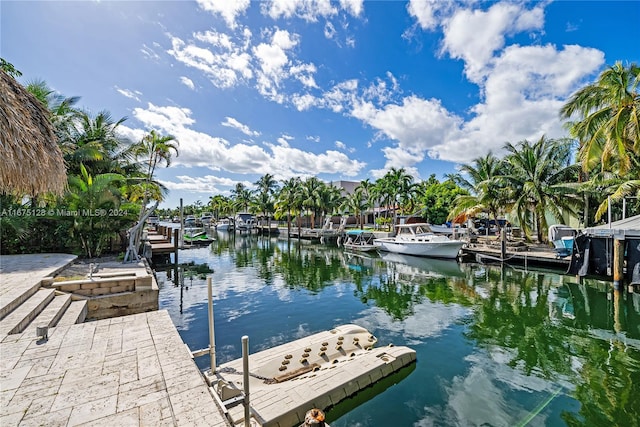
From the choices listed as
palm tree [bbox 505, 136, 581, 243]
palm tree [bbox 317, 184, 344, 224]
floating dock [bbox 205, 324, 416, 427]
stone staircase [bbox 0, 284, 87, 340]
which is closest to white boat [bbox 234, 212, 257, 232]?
palm tree [bbox 317, 184, 344, 224]

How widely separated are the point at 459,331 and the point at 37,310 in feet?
34.8

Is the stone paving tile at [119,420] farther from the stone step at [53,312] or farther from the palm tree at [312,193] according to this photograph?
the palm tree at [312,193]

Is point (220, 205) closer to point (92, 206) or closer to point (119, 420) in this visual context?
point (92, 206)

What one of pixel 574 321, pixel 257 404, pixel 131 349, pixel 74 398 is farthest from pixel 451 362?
pixel 74 398

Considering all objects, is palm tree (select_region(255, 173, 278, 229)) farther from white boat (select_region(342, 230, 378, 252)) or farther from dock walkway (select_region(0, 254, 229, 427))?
dock walkway (select_region(0, 254, 229, 427))

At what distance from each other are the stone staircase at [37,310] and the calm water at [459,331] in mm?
2758

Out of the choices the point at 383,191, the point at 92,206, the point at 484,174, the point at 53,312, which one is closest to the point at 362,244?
the point at 383,191

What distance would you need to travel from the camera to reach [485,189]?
A: 72.8 ft

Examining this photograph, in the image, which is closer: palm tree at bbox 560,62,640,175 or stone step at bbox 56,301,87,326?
stone step at bbox 56,301,87,326

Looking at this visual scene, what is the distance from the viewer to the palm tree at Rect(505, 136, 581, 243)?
20.4m

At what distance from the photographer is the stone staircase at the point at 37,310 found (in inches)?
215

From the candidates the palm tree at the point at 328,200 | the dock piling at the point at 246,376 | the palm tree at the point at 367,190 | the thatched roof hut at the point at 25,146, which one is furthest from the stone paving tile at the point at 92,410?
the palm tree at the point at 328,200

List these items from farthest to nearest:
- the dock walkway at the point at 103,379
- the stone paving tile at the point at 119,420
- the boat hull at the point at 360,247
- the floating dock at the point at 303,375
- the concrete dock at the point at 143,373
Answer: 1. the boat hull at the point at 360,247
2. the floating dock at the point at 303,375
3. the concrete dock at the point at 143,373
4. the dock walkway at the point at 103,379
5. the stone paving tile at the point at 119,420

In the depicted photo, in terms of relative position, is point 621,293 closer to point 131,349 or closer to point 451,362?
point 451,362
